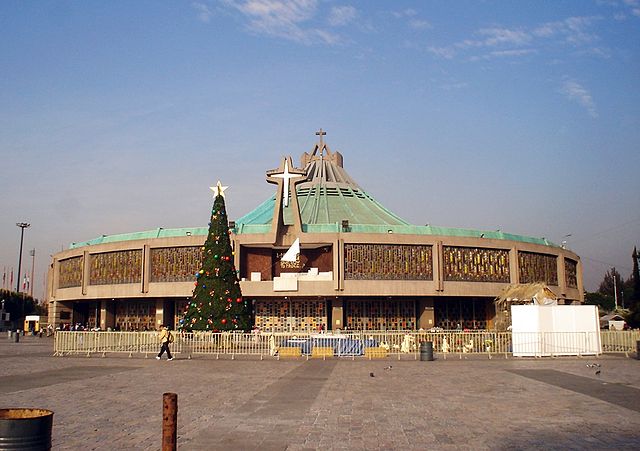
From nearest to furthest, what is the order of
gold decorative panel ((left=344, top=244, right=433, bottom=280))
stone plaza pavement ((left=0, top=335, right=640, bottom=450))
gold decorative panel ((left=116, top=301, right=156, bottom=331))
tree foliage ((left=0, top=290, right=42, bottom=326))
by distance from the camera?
1. stone plaza pavement ((left=0, top=335, right=640, bottom=450))
2. gold decorative panel ((left=344, top=244, right=433, bottom=280))
3. gold decorative panel ((left=116, top=301, right=156, bottom=331))
4. tree foliage ((left=0, top=290, right=42, bottom=326))

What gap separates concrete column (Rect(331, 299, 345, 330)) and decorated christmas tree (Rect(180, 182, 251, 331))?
18.0m

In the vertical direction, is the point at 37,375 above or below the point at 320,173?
below

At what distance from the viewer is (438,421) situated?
11117mm

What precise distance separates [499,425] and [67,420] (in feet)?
25.0

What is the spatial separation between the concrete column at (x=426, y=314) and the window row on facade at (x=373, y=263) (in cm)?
285

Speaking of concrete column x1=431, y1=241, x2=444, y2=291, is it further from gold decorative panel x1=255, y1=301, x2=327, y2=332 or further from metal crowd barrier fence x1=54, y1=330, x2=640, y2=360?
metal crowd barrier fence x1=54, y1=330, x2=640, y2=360

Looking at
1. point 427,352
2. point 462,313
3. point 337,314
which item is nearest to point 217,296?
point 427,352

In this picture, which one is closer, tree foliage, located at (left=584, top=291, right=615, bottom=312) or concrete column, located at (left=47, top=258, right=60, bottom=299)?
concrete column, located at (left=47, top=258, right=60, bottom=299)

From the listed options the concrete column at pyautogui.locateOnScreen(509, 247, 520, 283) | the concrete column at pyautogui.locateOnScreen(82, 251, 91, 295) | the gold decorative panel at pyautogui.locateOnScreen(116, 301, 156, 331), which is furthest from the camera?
the concrete column at pyautogui.locateOnScreen(82, 251, 91, 295)

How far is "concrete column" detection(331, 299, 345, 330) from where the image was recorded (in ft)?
173

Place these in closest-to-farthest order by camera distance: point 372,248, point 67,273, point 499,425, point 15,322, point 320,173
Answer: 1. point 499,425
2. point 372,248
3. point 67,273
4. point 320,173
5. point 15,322

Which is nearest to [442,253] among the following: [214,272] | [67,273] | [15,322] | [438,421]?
[214,272]

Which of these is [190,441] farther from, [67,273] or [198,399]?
[67,273]

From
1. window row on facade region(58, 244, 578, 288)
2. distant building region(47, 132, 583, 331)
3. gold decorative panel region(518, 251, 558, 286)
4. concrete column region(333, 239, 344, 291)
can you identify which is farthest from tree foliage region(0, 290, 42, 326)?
gold decorative panel region(518, 251, 558, 286)
